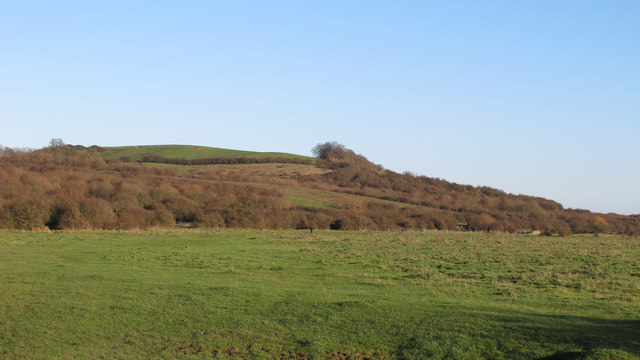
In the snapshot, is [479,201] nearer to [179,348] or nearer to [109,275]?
[109,275]

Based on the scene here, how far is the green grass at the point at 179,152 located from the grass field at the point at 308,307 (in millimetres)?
87202

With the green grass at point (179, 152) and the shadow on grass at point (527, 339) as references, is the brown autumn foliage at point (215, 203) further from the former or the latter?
the shadow on grass at point (527, 339)

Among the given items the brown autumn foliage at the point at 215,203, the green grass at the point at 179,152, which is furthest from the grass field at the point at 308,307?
the green grass at the point at 179,152

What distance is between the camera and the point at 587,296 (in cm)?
1753

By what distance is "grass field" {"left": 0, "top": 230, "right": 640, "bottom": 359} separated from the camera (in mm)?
10719

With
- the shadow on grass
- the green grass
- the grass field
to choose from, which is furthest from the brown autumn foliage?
the shadow on grass

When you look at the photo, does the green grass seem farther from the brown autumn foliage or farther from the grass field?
the grass field

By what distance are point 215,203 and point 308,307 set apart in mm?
47189

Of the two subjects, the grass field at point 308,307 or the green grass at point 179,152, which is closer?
the grass field at point 308,307

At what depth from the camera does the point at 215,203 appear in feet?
198

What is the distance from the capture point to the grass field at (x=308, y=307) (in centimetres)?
1072

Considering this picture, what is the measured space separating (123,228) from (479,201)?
227 feet

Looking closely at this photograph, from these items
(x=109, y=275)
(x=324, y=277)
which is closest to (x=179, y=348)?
(x=109, y=275)

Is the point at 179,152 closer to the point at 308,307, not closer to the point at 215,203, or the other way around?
the point at 215,203
